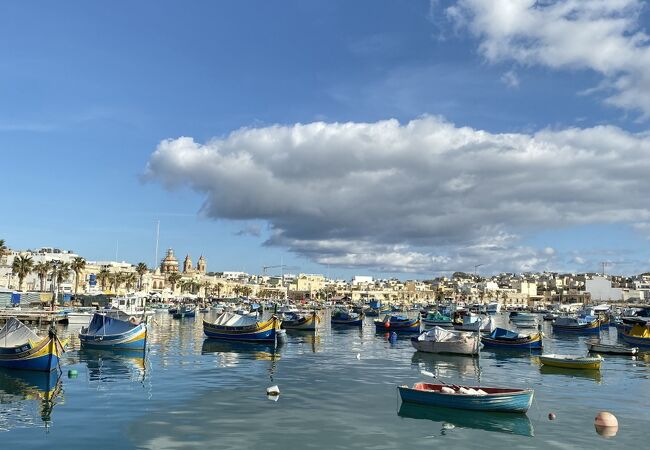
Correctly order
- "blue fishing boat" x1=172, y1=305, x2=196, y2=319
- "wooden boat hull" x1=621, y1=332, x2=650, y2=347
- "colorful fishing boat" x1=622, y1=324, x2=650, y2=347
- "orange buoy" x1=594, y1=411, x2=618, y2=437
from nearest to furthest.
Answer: "orange buoy" x1=594, y1=411, x2=618, y2=437
"wooden boat hull" x1=621, y1=332, x2=650, y2=347
"colorful fishing boat" x1=622, y1=324, x2=650, y2=347
"blue fishing boat" x1=172, y1=305, x2=196, y2=319

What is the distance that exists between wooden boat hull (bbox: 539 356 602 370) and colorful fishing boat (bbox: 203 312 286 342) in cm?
2651

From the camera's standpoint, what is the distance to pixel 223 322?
2547 inches

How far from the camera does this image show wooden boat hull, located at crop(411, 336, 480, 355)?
51.8 meters

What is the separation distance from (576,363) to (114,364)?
119 ft

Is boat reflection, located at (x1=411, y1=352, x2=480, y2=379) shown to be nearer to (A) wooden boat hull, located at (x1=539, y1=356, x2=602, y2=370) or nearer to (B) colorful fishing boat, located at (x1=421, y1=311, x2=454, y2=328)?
(A) wooden boat hull, located at (x1=539, y1=356, x2=602, y2=370)

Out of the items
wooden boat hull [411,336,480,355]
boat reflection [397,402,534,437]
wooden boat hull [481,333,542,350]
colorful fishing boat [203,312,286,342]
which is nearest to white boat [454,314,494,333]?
wooden boat hull [481,333,542,350]

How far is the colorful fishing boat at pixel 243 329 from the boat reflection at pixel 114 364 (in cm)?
1304

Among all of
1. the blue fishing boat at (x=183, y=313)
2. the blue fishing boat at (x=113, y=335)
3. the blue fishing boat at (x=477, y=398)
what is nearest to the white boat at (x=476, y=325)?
the blue fishing boat at (x=113, y=335)

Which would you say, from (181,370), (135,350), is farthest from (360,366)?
(135,350)

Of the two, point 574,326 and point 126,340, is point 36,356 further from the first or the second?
point 574,326

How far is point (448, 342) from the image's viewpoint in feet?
173

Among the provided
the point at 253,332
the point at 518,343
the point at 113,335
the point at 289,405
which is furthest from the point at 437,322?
the point at 289,405

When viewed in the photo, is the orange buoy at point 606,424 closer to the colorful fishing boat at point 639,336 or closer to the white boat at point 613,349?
the white boat at point 613,349

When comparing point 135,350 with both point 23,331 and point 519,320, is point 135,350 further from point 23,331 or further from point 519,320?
point 519,320
